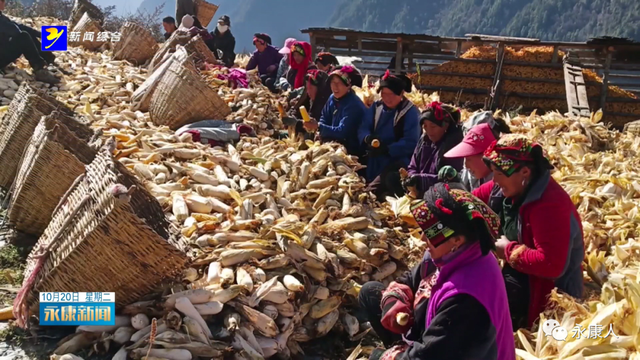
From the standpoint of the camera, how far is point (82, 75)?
7.23 m

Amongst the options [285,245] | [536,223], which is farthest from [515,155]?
[285,245]

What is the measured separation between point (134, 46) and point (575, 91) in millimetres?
7836

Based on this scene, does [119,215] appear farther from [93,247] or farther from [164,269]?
[164,269]

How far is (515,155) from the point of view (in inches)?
100

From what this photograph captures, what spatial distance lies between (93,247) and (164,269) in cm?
34

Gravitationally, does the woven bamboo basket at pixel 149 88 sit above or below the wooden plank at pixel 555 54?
below

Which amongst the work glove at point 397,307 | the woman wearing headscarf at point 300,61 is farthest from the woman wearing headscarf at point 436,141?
the woman wearing headscarf at point 300,61

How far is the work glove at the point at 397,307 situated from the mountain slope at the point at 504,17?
65979mm

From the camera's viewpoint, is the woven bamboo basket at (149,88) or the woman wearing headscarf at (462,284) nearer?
the woman wearing headscarf at (462,284)

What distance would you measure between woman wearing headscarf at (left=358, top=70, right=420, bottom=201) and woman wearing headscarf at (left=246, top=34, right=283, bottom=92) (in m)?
3.73

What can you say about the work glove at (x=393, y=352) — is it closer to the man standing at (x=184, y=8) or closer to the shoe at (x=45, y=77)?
the shoe at (x=45, y=77)

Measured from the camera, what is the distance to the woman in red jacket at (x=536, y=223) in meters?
2.55

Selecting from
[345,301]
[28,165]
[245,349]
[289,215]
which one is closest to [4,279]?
[28,165]

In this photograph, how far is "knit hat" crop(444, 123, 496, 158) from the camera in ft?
10.7
